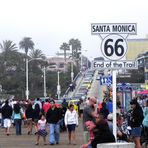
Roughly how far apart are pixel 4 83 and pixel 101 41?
96606mm

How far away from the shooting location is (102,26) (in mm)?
13297

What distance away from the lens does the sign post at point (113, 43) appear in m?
13.1

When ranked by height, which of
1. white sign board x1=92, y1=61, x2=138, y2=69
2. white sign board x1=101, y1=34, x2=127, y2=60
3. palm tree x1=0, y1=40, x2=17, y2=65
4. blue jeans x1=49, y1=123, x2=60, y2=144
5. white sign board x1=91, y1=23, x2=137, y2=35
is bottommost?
blue jeans x1=49, y1=123, x2=60, y2=144

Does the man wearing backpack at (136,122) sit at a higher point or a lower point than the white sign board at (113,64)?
lower

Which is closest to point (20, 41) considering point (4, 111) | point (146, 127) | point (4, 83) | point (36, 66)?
point (36, 66)

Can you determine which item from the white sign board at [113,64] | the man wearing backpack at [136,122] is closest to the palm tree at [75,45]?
the man wearing backpack at [136,122]

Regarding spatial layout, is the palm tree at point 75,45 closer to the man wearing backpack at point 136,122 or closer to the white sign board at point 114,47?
the man wearing backpack at point 136,122

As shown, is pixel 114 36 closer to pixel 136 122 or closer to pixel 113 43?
pixel 113 43

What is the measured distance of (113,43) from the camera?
13109 mm

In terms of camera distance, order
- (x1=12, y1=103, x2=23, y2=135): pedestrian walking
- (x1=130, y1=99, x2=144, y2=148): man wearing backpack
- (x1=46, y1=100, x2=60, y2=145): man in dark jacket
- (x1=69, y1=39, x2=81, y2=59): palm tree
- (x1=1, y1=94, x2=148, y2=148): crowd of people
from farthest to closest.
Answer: (x1=69, y1=39, x2=81, y2=59): palm tree
(x1=12, y1=103, x2=23, y2=135): pedestrian walking
(x1=46, y1=100, x2=60, y2=145): man in dark jacket
(x1=130, y1=99, x2=144, y2=148): man wearing backpack
(x1=1, y1=94, x2=148, y2=148): crowd of people

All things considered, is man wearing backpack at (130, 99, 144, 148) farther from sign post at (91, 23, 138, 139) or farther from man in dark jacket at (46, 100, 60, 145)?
man in dark jacket at (46, 100, 60, 145)

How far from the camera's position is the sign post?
42.9 feet

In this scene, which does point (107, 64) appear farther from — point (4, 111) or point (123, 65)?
point (4, 111)

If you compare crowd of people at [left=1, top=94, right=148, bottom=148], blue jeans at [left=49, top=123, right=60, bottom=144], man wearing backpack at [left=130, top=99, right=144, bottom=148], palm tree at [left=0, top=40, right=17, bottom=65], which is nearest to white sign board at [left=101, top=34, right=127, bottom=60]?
crowd of people at [left=1, top=94, right=148, bottom=148]
